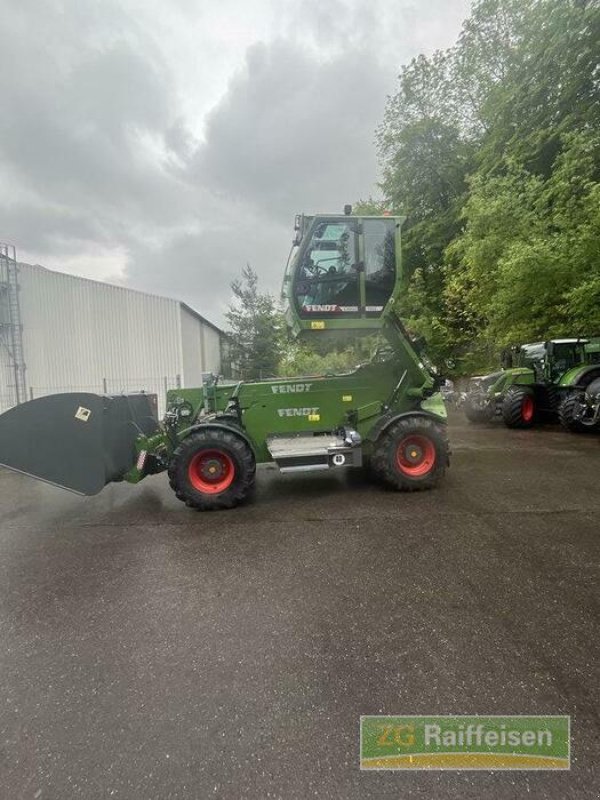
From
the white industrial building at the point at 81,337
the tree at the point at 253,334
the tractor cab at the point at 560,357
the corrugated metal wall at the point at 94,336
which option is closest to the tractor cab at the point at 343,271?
the tractor cab at the point at 560,357

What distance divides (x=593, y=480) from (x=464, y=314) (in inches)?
583

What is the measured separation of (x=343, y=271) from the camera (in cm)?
527

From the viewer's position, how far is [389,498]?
5191 millimetres

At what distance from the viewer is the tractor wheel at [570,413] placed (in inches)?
381

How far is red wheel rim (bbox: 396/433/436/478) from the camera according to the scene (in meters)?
5.43

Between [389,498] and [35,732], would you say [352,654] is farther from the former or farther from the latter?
[389,498]

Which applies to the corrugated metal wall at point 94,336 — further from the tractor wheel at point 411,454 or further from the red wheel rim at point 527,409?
the tractor wheel at point 411,454

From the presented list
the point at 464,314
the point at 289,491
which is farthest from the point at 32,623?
the point at 464,314

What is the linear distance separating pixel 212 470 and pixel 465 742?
3704mm

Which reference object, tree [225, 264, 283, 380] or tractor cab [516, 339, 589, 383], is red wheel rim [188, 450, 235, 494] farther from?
tree [225, 264, 283, 380]

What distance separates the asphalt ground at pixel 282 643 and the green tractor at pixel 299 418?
0.64m

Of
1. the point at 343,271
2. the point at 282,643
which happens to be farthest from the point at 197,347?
the point at 282,643

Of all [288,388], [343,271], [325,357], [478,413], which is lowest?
[478,413]

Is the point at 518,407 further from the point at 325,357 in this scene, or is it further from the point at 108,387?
the point at 108,387
